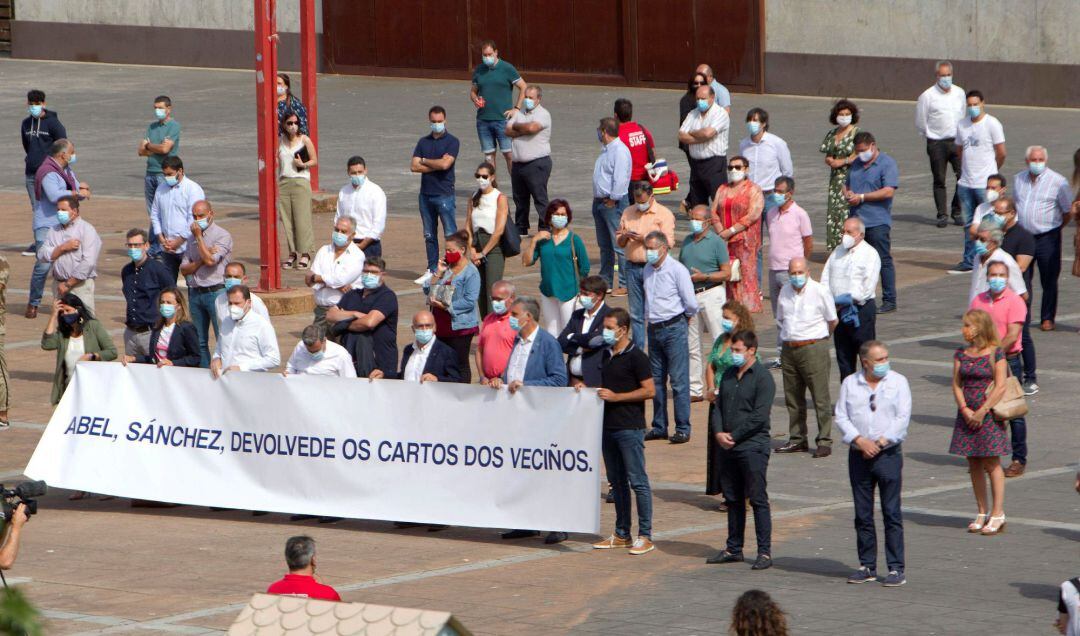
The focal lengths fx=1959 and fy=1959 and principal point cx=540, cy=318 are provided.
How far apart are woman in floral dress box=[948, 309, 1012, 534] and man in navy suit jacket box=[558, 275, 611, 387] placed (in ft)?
8.24

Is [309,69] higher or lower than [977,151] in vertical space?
higher

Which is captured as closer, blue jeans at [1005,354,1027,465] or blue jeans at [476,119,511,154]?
blue jeans at [1005,354,1027,465]

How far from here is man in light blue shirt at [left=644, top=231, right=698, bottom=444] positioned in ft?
52.4

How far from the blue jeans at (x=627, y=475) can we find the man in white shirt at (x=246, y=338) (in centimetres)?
329

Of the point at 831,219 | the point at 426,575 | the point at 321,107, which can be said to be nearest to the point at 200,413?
the point at 426,575

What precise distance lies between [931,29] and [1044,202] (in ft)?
49.4

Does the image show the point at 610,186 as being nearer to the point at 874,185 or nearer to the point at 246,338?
the point at 874,185

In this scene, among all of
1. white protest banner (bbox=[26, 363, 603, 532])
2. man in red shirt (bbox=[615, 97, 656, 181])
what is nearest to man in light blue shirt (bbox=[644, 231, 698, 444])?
white protest banner (bbox=[26, 363, 603, 532])

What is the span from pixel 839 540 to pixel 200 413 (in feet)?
16.3

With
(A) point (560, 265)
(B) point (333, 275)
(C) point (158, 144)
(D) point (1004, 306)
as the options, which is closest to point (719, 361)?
(D) point (1004, 306)

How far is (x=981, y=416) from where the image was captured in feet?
43.7

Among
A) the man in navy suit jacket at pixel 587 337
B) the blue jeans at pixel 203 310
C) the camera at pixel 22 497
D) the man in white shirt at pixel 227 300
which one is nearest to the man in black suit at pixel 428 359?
the man in navy suit jacket at pixel 587 337

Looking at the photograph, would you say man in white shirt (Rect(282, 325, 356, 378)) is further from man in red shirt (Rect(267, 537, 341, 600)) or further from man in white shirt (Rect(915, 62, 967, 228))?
man in white shirt (Rect(915, 62, 967, 228))

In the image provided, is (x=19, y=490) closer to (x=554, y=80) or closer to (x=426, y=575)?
(x=426, y=575)
